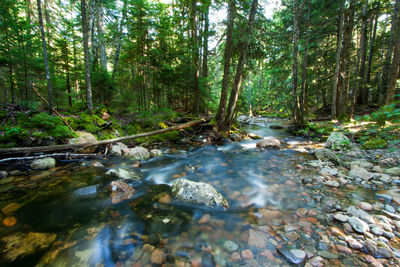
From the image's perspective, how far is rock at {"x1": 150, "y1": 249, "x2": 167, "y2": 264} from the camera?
2275mm

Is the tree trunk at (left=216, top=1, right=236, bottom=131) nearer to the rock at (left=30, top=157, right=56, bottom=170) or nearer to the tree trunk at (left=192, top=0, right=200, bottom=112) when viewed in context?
the tree trunk at (left=192, top=0, right=200, bottom=112)

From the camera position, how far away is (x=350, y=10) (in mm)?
12070

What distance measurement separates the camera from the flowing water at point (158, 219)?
7.77ft

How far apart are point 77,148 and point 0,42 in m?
8.27

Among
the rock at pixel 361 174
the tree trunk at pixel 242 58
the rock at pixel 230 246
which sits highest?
the tree trunk at pixel 242 58

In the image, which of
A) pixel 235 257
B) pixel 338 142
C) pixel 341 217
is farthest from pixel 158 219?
pixel 338 142

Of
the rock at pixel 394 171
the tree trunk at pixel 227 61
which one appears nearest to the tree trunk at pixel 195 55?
the tree trunk at pixel 227 61

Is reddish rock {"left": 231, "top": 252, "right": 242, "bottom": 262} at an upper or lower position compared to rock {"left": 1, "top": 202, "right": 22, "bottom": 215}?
lower

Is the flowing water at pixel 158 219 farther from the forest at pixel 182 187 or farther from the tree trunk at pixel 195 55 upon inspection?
the tree trunk at pixel 195 55

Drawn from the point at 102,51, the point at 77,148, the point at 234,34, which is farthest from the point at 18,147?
the point at 102,51

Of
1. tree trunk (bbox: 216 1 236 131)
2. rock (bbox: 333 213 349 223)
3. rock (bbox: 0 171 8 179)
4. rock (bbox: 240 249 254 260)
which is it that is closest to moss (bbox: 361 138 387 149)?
rock (bbox: 333 213 349 223)

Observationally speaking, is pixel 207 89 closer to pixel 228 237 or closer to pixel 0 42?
pixel 228 237

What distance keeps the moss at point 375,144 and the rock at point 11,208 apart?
1182 cm

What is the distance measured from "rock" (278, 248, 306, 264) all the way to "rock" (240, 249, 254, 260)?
42cm
